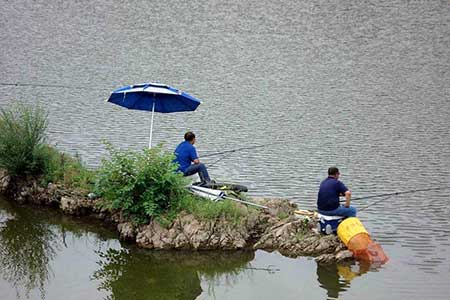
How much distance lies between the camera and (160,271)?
14117mm

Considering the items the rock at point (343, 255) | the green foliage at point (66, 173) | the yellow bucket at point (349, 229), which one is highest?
the green foliage at point (66, 173)

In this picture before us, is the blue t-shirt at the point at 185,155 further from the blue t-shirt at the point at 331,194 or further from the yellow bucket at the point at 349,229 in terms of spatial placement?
the yellow bucket at the point at 349,229

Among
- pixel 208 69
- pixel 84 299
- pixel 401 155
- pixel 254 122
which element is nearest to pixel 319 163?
pixel 401 155

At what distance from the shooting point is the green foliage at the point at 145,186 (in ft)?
51.0

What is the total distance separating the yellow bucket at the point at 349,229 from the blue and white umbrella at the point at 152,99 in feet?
16.6

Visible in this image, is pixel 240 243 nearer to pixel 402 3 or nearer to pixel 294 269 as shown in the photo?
pixel 294 269

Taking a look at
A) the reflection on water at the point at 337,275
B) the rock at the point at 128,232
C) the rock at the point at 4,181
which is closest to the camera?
the reflection on water at the point at 337,275

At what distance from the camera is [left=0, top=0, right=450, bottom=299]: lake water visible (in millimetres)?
13922

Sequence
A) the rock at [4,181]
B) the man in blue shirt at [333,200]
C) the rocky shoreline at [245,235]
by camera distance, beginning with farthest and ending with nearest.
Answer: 1. the rock at [4,181]
2. the man in blue shirt at [333,200]
3. the rocky shoreline at [245,235]

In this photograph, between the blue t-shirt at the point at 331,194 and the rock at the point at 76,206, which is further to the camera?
the rock at the point at 76,206

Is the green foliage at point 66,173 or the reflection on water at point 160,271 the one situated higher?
the green foliage at point 66,173

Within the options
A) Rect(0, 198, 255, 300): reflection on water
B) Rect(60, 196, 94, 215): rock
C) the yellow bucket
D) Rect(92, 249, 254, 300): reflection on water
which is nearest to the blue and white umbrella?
Rect(60, 196, 94, 215): rock

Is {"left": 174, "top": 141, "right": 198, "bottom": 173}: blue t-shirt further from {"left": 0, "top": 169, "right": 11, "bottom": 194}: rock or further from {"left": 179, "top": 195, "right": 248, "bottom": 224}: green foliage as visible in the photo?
{"left": 0, "top": 169, "right": 11, "bottom": 194}: rock

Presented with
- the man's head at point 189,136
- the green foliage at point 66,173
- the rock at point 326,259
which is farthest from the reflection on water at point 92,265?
the man's head at point 189,136
